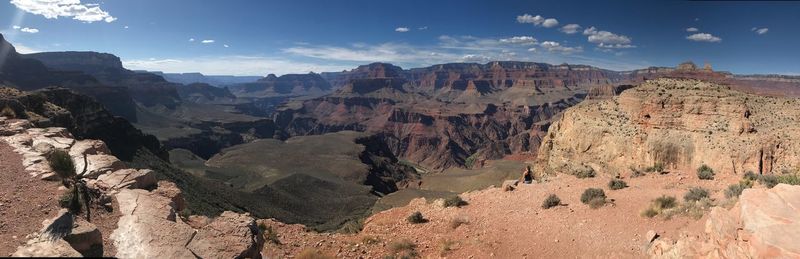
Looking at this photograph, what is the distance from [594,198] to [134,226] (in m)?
16.5

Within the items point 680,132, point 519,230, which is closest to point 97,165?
point 519,230

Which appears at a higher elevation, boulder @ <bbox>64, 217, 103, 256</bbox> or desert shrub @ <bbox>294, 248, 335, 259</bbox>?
boulder @ <bbox>64, 217, 103, 256</bbox>

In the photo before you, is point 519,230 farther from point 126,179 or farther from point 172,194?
point 126,179

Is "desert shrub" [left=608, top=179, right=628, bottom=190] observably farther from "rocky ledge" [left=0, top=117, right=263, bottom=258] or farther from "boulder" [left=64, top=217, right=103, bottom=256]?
"boulder" [left=64, top=217, right=103, bottom=256]

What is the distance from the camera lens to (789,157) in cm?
2973

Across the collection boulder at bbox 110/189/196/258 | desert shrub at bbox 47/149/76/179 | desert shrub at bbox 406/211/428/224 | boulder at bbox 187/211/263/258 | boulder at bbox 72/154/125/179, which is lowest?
desert shrub at bbox 406/211/428/224

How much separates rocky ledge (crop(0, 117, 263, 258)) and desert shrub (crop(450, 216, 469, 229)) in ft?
26.2

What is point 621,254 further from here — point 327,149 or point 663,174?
point 327,149

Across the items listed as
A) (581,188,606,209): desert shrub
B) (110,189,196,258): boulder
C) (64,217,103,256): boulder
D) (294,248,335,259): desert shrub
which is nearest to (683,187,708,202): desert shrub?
(581,188,606,209): desert shrub

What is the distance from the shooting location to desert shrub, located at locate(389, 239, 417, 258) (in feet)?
45.5

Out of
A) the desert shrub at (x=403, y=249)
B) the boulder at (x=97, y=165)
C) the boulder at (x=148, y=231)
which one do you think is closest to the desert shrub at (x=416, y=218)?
the desert shrub at (x=403, y=249)

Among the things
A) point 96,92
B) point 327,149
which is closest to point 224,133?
point 96,92

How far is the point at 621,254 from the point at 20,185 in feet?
55.6

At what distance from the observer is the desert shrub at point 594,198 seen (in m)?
17.4
